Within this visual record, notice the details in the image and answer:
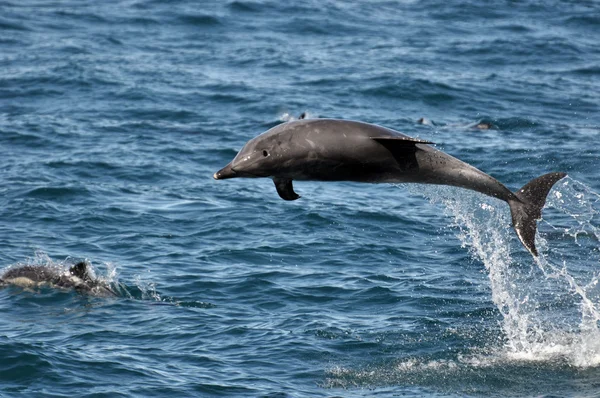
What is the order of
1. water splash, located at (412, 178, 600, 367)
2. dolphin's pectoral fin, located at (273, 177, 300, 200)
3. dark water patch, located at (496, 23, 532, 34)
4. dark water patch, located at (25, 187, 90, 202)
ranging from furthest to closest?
dark water patch, located at (496, 23, 532, 34), dark water patch, located at (25, 187, 90, 202), water splash, located at (412, 178, 600, 367), dolphin's pectoral fin, located at (273, 177, 300, 200)

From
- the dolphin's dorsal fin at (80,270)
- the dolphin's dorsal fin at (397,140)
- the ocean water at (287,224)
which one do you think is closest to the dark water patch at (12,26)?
the ocean water at (287,224)

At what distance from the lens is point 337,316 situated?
45.9 feet

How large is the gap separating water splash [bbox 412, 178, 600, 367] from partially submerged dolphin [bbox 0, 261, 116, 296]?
16.1 ft

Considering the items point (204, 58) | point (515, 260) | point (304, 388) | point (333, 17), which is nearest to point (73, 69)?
point (204, 58)

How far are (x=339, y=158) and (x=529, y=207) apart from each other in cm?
Result: 236

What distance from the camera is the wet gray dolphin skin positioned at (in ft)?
28.9

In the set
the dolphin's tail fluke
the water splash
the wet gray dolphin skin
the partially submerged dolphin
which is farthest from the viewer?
the partially submerged dolphin

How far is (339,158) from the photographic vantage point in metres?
8.98

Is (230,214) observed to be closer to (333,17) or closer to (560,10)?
(333,17)

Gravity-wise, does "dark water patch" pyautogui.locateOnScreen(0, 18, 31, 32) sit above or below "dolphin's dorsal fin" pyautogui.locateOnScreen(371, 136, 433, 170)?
above

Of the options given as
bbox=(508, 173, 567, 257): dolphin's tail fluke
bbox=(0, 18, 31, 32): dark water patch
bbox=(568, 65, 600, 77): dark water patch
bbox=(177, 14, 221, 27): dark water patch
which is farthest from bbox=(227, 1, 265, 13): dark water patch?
bbox=(508, 173, 567, 257): dolphin's tail fluke

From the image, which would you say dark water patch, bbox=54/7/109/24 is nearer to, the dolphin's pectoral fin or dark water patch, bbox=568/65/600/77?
dark water patch, bbox=568/65/600/77

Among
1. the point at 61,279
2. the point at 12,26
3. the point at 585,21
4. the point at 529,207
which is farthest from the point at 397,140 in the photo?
the point at 585,21

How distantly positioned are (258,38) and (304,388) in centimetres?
2401
